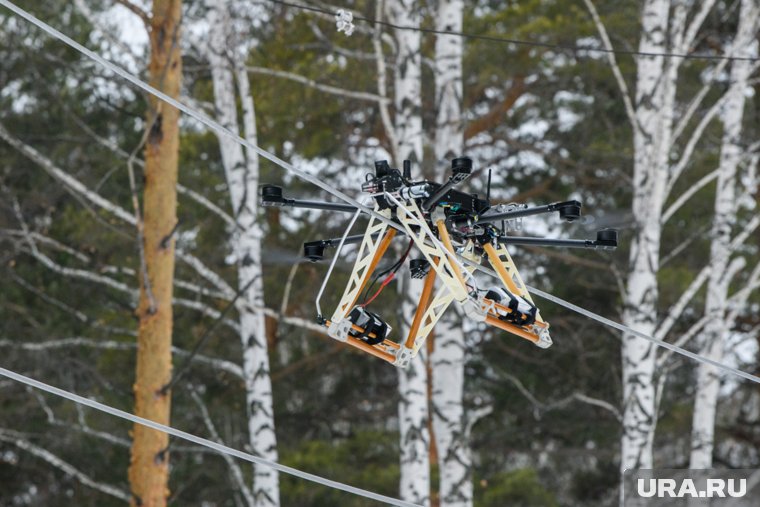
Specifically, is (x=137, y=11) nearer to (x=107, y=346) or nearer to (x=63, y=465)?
(x=107, y=346)

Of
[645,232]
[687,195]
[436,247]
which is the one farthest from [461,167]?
[687,195]

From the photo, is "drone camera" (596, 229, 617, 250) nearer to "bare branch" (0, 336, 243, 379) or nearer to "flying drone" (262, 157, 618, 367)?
"flying drone" (262, 157, 618, 367)

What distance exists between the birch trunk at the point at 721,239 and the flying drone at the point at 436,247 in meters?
6.30

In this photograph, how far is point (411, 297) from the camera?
10.3 meters

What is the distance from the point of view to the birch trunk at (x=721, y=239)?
1235 cm

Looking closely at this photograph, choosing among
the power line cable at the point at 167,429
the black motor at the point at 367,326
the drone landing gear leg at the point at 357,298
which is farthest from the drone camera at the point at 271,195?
the power line cable at the point at 167,429

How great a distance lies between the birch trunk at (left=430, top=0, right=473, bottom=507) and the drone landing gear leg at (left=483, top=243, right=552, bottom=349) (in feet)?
13.5

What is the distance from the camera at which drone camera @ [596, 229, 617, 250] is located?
6031 millimetres

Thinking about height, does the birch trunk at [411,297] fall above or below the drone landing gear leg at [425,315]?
above

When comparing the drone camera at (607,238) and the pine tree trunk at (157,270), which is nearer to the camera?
the drone camera at (607,238)

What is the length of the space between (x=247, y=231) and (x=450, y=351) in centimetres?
192

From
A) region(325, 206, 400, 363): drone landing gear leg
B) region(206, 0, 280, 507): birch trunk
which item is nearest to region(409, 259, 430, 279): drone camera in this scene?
region(325, 206, 400, 363): drone landing gear leg

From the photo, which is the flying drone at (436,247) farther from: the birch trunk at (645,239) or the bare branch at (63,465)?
the bare branch at (63,465)

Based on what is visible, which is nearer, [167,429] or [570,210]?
[570,210]
